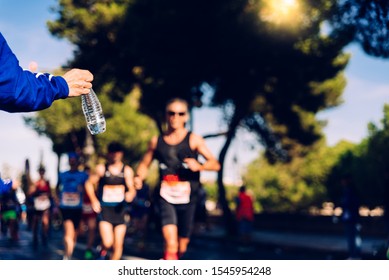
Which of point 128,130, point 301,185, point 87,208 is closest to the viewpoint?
point 87,208

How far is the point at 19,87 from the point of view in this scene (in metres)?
2.63

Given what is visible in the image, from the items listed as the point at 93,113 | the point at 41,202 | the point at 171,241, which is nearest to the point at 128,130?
the point at 41,202

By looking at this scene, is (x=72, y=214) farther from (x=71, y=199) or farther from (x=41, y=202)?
(x=41, y=202)

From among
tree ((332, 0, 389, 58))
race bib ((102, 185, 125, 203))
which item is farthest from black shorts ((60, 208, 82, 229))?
tree ((332, 0, 389, 58))

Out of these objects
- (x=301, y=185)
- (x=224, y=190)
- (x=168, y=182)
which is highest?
(x=301, y=185)

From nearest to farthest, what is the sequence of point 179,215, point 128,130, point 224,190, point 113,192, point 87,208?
1. point 179,215
2. point 113,192
3. point 87,208
4. point 224,190
5. point 128,130

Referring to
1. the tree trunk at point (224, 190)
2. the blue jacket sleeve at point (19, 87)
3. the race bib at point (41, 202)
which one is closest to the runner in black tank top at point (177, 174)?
the blue jacket sleeve at point (19, 87)

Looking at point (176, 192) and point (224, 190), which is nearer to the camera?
point (176, 192)

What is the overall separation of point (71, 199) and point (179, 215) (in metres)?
3.61

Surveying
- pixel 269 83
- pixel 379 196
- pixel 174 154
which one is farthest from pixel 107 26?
pixel 174 154

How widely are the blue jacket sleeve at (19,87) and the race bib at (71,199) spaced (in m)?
6.57

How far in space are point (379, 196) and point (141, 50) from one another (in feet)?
43.6

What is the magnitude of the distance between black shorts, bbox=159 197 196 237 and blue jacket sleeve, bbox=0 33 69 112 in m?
3.25

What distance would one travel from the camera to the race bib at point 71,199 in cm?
920
